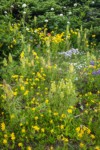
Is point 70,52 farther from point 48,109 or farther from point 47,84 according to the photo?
point 48,109

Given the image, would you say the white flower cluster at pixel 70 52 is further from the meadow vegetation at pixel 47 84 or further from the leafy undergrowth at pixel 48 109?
the leafy undergrowth at pixel 48 109

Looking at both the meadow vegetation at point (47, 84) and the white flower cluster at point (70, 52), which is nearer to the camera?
Answer: the meadow vegetation at point (47, 84)

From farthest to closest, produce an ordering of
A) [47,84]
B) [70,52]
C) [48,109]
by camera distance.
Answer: [70,52] < [47,84] < [48,109]

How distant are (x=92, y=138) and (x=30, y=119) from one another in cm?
94

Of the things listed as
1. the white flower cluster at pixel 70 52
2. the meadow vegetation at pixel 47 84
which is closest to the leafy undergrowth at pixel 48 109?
the meadow vegetation at pixel 47 84

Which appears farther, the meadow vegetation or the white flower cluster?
the white flower cluster

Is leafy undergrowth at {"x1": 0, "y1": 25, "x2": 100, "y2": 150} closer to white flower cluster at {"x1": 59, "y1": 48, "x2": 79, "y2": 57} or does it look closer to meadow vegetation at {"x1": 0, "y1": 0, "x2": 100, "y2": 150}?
meadow vegetation at {"x1": 0, "y1": 0, "x2": 100, "y2": 150}

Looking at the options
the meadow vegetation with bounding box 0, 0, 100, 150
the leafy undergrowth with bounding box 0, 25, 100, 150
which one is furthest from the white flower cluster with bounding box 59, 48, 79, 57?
the leafy undergrowth with bounding box 0, 25, 100, 150

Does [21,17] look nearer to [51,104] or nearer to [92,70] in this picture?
[92,70]

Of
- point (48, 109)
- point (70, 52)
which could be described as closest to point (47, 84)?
point (48, 109)

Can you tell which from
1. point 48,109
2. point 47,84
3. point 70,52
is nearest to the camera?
point 48,109

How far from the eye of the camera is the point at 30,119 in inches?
189

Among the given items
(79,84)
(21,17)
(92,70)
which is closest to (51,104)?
(79,84)

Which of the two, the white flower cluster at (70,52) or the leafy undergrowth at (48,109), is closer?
the leafy undergrowth at (48,109)
